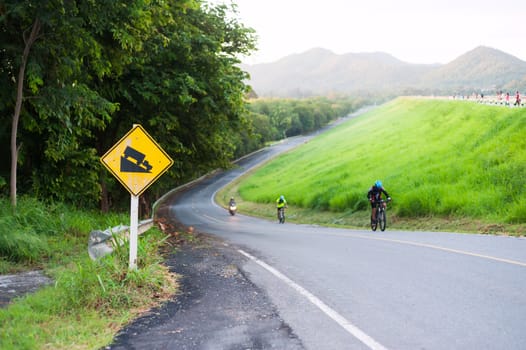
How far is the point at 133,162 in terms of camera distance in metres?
8.20

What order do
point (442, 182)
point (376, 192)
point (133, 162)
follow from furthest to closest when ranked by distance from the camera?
point (442, 182), point (376, 192), point (133, 162)

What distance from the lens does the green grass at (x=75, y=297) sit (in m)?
5.49

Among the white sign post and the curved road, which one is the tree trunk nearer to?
the white sign post

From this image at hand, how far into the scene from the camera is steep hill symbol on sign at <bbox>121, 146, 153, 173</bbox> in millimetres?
8156

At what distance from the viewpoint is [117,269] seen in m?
7.53

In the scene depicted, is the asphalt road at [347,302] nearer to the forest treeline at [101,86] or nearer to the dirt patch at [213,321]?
the dirt patch at [213,321]

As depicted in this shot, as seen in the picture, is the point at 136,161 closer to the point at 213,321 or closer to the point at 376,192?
the point at 213,321

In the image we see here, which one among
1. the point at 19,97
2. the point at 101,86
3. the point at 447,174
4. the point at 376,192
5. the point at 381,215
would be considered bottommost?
the point at 381,215

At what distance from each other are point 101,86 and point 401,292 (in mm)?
14330

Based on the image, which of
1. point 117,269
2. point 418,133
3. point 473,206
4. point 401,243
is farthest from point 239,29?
point 418,133

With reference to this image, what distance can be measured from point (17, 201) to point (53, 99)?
8.27 feet

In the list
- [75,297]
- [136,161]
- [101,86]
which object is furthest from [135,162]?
[101,86]

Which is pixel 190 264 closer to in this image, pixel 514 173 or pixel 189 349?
pixel 189 349

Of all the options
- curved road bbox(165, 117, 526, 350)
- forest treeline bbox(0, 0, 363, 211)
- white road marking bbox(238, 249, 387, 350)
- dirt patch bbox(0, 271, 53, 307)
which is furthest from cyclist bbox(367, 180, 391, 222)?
dirt patch bbox(0, 271, 53, 307)
